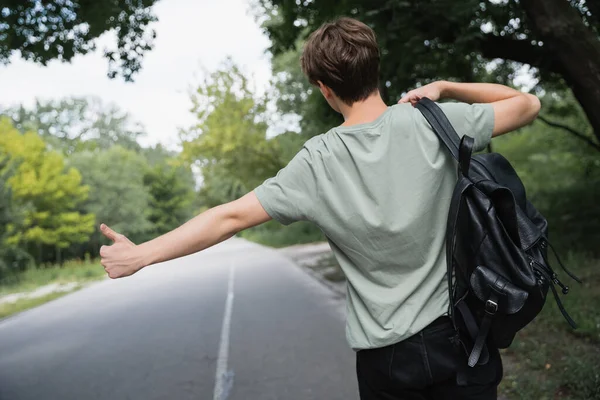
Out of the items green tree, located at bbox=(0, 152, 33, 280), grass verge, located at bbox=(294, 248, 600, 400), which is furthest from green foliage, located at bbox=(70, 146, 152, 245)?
grass verge, located at bbox=(294, 248, 600, 400)

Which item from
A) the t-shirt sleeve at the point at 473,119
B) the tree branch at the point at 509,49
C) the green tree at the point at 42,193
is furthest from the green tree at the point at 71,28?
the green tree at the point at 42,193

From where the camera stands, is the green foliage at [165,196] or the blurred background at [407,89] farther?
the green foliage at [165,196]

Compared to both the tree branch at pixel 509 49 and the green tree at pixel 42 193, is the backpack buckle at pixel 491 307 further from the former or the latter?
the green tree at pixel 42 193

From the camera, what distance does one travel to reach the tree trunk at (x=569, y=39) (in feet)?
20.4

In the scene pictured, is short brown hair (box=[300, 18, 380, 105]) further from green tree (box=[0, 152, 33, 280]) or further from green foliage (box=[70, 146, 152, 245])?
green foliage (box=[70, 146, 152, 245])

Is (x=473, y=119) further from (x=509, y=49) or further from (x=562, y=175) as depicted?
(x=562, y=175)

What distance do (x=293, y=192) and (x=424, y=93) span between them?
0.53 m

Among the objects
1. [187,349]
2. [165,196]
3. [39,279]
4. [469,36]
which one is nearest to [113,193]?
[39,279]

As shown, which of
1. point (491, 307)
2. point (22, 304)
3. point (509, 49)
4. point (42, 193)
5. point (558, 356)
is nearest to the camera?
point (491, 307)

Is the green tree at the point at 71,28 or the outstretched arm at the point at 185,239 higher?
the green tree at the point at 71,28

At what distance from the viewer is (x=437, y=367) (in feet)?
5.43

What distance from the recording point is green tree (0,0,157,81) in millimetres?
8492

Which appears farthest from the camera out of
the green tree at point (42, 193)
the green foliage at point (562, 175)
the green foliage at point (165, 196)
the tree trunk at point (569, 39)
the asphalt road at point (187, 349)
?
the green foliage at point (165, 196)

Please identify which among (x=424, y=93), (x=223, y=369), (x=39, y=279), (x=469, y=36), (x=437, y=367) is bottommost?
(x=223, y=369)
